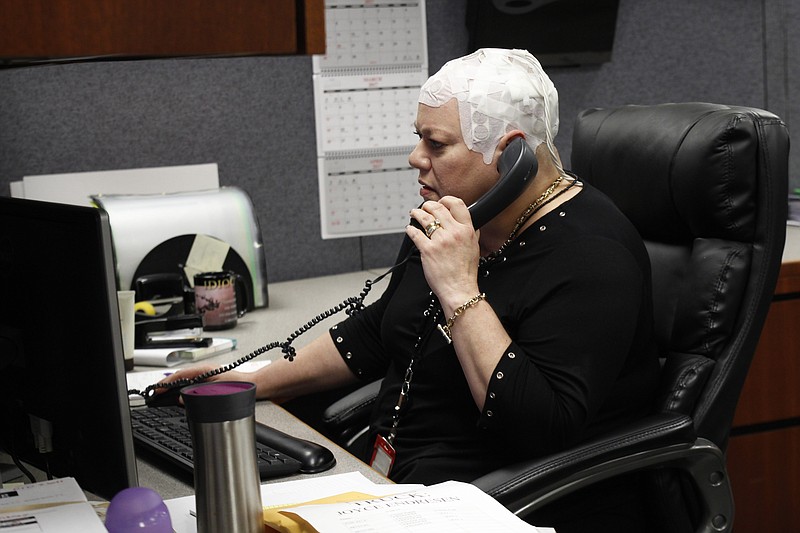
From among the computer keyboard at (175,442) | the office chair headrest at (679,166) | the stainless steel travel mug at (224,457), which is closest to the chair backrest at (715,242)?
the office chair headrest at (679,166)

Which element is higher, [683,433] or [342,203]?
[342,203]

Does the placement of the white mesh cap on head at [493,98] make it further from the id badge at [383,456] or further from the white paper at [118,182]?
the white paper at [118,182]

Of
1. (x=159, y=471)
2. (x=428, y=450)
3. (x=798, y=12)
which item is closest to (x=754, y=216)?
(x=428, y=450)

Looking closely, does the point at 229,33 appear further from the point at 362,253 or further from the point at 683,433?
the point at 362,253

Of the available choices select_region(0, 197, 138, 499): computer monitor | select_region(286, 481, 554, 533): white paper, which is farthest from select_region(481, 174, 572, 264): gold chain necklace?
select_region(0, 197, 138, 499): computer monitor

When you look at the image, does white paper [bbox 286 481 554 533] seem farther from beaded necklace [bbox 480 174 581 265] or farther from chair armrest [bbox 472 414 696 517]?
beaded necklace [bbox 480 174 581 265]

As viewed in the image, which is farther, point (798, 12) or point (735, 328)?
point (798, 12)

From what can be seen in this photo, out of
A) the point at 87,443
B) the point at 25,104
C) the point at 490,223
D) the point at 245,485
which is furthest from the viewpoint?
the point at 25,104

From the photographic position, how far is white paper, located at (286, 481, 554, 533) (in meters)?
0.78

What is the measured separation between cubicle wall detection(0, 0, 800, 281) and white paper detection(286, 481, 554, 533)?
1.20 metres

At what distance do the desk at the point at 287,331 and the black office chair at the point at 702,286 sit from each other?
0.31 m

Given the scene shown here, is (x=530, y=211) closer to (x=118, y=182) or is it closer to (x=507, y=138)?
(x=507, y=138)

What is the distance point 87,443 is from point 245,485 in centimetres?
19

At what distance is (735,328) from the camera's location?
1311 mm
